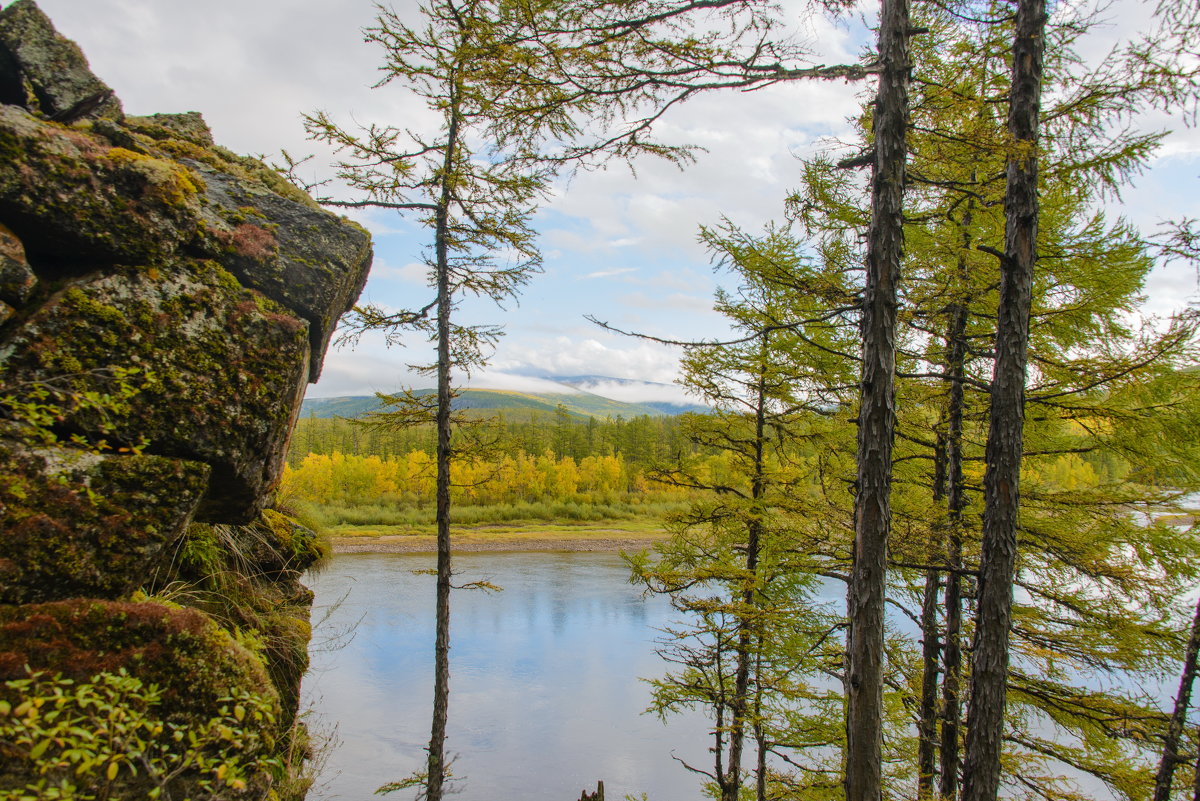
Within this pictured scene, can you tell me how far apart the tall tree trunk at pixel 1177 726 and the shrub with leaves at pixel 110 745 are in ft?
21.9

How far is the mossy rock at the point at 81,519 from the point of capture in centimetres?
302

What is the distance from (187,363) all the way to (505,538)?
39622 mm

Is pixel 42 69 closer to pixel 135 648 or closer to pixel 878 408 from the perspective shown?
pixel 135 648

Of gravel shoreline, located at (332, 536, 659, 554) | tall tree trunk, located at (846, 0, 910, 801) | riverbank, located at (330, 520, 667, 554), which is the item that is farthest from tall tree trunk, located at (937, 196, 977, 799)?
riverbank, located at (330, 520, 667, 554)

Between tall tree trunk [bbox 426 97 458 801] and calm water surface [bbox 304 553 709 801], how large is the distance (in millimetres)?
1369

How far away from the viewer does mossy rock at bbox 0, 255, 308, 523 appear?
139 inches

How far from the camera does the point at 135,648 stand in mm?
3074

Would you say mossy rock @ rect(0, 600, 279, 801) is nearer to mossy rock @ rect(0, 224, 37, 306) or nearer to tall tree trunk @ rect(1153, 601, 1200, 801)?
mossy rock @ rect(0, 224, 37, 306)

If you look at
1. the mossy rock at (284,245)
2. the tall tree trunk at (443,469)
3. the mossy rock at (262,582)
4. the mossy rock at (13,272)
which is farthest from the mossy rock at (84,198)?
the tall tree trunk at (443,469)

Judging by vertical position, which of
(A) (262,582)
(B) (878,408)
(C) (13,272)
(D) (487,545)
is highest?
(C) (13,272)

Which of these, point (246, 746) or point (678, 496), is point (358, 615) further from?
point (678, 496)

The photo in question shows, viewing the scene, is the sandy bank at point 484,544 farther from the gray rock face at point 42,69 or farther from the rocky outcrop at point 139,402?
the gray rock face at point 42,69

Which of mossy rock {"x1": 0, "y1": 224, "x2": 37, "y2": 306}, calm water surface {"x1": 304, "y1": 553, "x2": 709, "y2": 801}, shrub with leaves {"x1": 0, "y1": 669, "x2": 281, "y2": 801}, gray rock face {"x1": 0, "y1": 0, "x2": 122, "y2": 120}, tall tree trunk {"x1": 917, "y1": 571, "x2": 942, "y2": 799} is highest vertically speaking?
gray rock face {"x1": 0, "y1": 0, "x2": 122, "y2": 120}

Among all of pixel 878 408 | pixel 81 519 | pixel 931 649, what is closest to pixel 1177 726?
pixel 931 649
